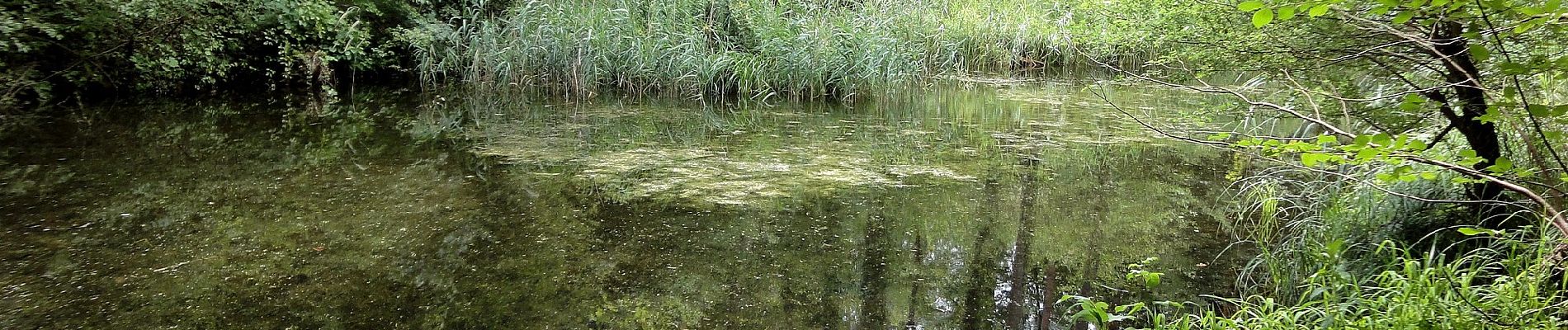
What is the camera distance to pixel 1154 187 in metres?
3.96

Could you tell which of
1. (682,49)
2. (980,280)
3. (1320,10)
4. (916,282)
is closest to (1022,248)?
(980,280)

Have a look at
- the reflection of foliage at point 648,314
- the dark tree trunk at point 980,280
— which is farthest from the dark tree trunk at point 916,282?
the reflection of foliage at point 648,314

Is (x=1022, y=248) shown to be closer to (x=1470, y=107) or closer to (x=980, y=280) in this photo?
(x=980, y=280)

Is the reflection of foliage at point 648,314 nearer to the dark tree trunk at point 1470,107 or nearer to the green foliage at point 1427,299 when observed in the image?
the green foliage at point 1427,299

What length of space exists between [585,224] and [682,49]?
406 centimetres

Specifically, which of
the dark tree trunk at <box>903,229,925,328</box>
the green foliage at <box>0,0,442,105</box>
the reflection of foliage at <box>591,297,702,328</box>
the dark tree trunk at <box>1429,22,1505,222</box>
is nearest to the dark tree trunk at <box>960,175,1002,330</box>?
the dark tree trunk at <box>903,229,925,328</box>

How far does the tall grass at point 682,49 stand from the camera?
6.85 metres

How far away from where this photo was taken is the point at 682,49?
276 inches

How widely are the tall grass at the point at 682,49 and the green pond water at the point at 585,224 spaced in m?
1.47

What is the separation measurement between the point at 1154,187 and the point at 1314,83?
1432mm

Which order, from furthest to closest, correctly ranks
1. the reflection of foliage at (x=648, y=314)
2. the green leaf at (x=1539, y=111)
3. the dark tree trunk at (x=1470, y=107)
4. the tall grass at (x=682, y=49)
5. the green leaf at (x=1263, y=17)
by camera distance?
1. the tall grass at (x=682, y=49)
2. the reflection of foliage at (x=648, y=314)
3. the dark tree trunk at (x=1470, y=107)
4. the green leaf at (x=1539, y=111)
5. the green leaf at (x=1263, y=17)

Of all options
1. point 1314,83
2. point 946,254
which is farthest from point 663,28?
point 1314,83

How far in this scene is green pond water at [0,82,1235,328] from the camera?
2.29 metres

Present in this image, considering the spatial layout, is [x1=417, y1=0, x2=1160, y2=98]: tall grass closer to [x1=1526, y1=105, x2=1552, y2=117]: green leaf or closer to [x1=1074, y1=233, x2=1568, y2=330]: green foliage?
[x1=1074, y1=233, x2=1568, y2=330]: green foliage
